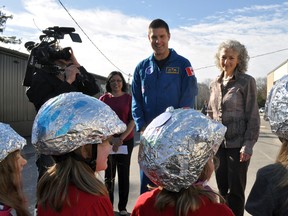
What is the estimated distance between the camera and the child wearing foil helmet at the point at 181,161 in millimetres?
1986

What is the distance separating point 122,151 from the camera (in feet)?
15.8

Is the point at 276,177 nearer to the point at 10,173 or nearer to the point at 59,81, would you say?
the point at 10,173

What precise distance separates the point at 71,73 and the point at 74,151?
1463 millimetres

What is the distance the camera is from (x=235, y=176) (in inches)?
141

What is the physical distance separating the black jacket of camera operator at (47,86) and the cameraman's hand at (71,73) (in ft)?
0.16

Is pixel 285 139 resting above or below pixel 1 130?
above

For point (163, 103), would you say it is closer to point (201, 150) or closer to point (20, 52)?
point (201, 150)

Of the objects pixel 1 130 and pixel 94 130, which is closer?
pixel 94 130

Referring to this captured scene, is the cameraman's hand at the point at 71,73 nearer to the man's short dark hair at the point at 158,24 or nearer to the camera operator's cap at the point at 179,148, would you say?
the man's short dark hair at the point at 158,24

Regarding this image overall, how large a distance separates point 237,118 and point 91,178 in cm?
199

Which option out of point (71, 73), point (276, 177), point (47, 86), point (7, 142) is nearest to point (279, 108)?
point (276, 177)

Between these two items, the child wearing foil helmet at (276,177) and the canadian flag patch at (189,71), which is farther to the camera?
the canadian flag patch at (189,71)

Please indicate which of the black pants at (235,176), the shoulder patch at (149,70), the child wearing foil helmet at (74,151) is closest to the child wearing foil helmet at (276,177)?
the child wearing foil helmet at (74,151)

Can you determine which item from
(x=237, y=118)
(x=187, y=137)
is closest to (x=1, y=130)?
(x=187, y=137)
